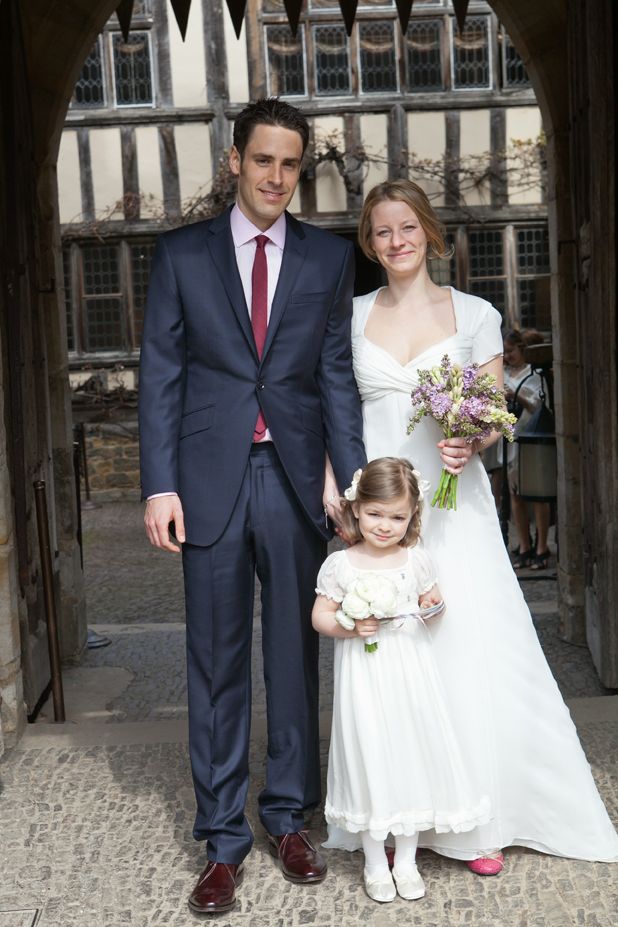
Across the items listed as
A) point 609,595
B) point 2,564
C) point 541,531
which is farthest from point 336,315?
point 541,531

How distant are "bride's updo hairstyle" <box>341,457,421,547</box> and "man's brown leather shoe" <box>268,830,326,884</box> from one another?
34.6 inches

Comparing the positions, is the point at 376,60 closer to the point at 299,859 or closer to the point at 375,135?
the point at 375,135

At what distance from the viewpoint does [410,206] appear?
3.20m

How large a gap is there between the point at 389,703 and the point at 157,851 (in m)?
0.90

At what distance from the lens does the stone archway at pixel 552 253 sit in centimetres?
521

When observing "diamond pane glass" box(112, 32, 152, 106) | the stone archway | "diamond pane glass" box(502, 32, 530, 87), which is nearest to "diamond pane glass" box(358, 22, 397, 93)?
"diamond pane glass" box(502, 32, 530, 87)

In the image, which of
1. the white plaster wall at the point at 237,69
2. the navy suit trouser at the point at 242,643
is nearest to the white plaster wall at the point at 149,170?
the white plaster wall at the point at 237,69

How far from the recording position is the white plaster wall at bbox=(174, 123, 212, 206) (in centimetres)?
1356

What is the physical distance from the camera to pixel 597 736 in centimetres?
409

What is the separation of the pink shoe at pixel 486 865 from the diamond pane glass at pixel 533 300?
11.6 meters

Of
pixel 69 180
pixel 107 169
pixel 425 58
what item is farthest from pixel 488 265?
pixel 69 180

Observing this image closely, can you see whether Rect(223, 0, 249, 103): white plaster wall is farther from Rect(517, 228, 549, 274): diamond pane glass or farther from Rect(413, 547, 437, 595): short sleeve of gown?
Rect(413, 547, 437, 595): short sleeve of gown

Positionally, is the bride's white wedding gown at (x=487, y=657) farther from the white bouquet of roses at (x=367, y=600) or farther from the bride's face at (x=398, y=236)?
the white bouquet of roses at (x=367, y=600)

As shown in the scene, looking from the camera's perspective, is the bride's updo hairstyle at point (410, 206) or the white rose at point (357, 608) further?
the bride's updo hairstyle at point (410, 206)
